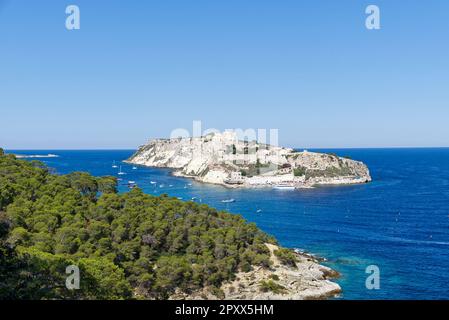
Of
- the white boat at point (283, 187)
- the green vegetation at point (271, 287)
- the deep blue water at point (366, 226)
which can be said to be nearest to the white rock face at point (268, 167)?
the white boat at point (283, 187)

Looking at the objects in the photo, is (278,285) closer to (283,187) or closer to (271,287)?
(271,287)

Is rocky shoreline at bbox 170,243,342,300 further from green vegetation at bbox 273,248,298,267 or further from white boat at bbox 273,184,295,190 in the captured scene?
white boat at bbox 273,184,295,190

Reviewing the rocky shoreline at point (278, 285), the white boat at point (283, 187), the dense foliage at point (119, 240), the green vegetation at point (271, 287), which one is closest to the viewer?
the dense foliage at point (119, 240)

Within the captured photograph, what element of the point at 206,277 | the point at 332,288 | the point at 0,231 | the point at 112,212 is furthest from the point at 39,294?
the point at 332,288

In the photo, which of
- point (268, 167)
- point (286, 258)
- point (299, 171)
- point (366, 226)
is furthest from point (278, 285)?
point (268, 167)

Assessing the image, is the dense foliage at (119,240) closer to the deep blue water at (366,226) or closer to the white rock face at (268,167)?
the deep blue water at (366,226)

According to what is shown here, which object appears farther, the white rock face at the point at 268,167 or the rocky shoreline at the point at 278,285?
the white rock face at the point at 268,167
